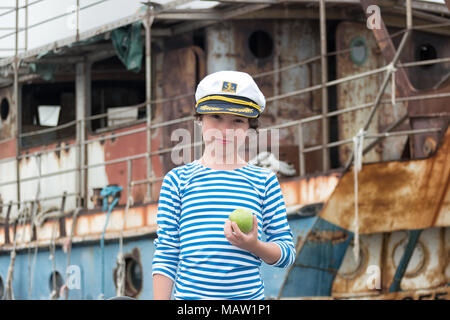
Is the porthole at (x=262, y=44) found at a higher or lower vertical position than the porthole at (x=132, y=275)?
higher

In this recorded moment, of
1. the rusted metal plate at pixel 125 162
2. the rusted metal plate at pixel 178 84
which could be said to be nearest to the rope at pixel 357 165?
the rusted metal plate at pixel 178 84

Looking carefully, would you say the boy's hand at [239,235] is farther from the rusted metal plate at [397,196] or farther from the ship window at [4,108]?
the ship window at [4,108]

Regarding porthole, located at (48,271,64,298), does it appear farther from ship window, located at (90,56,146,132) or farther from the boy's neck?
the boy's neck

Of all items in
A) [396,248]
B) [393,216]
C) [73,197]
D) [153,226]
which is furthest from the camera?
[73,197]

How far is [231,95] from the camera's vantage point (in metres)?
2.34

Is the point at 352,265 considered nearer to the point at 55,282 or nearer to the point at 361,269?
the point at 361,269

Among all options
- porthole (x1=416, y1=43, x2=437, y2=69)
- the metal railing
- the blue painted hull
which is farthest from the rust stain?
porthole (x1=416, y1=43, x2=437, y2=69)

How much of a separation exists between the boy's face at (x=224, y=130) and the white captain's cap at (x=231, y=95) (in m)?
0.05

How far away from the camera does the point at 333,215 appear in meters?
6.98

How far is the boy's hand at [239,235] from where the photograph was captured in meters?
2.12

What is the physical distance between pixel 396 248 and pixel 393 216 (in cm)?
58

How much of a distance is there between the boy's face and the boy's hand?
1.07 ft

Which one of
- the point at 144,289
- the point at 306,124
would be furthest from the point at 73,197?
the point at 306,124
